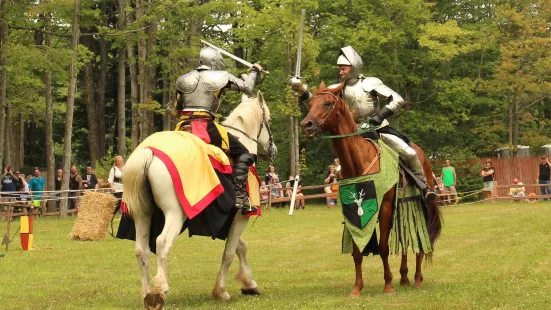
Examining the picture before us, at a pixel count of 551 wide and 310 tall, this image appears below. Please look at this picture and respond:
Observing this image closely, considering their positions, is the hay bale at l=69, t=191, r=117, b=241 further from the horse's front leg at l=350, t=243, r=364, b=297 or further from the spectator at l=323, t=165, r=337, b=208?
the spectator at l=323, t=165, r=337, b=208

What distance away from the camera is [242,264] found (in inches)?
554

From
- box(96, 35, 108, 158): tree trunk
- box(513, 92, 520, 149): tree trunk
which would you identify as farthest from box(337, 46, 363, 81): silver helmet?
box(513, 92, 520, 149): tree trunk

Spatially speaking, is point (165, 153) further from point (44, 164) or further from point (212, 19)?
point (44, 164)

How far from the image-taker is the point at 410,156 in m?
14.3

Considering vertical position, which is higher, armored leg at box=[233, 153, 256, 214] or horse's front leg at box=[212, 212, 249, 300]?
armored leg at box=[233, 153, 256, 214]

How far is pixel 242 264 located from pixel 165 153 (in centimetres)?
246

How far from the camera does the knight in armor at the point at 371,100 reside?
13.8 m

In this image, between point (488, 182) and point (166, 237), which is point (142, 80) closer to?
point (488, 182)

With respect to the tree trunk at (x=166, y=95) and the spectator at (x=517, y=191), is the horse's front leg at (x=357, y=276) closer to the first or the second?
the tree trunk at (x=166, y=95)

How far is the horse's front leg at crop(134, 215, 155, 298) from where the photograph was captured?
12453 millimetres

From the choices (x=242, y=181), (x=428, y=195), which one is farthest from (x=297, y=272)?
(x=242, y=181)

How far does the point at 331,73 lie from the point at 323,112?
38213 mm

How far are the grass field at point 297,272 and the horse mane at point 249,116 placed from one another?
7.22 feet

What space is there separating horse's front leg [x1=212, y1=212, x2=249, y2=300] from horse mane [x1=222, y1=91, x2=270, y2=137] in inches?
48.4
